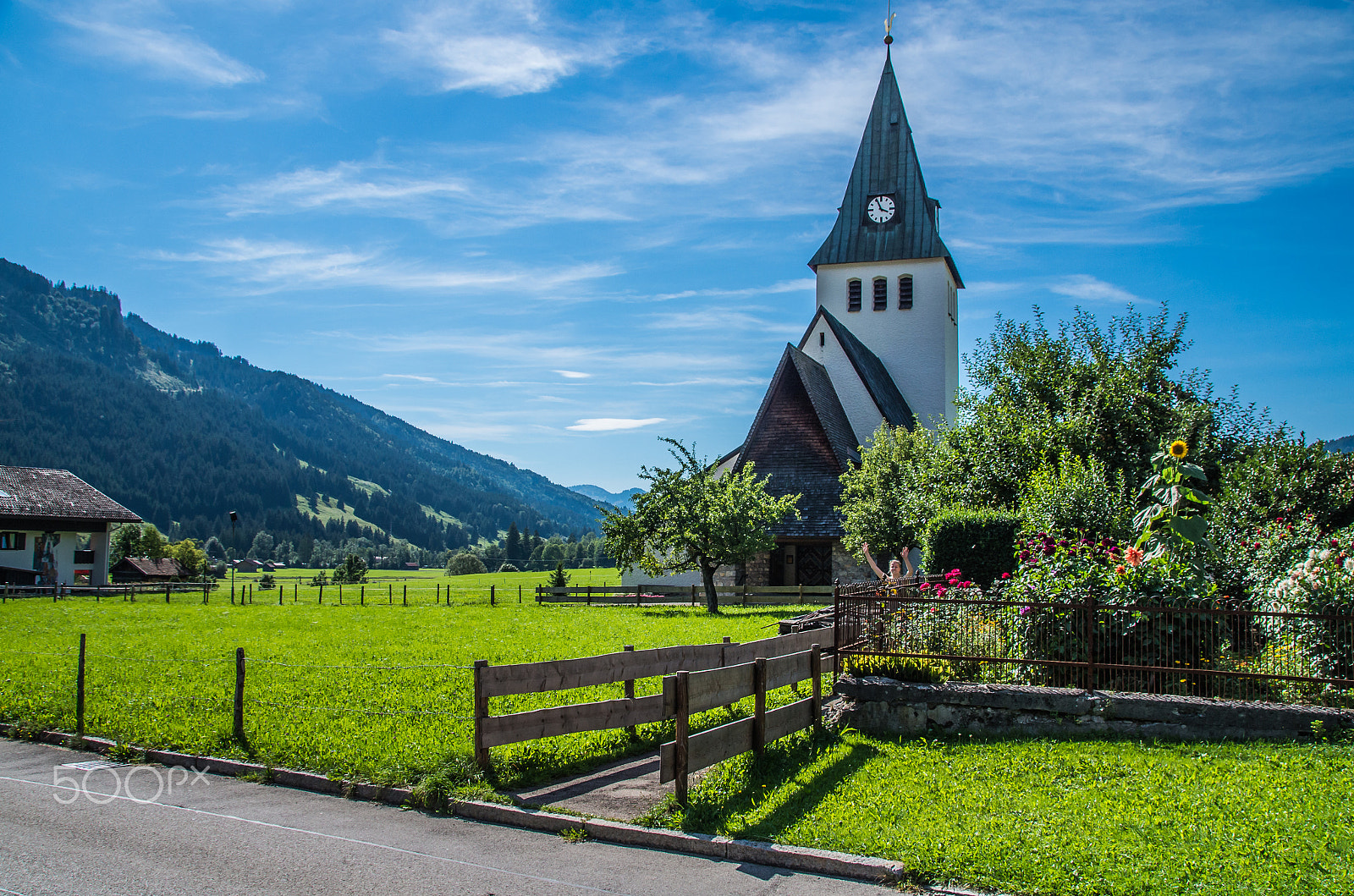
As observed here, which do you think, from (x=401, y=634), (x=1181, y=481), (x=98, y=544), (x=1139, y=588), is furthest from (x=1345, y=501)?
(x=98, y=544)

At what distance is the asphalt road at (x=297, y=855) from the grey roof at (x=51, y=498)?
52481mm

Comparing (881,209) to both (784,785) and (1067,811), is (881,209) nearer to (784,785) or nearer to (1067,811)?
(784,785)

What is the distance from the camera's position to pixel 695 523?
101ft

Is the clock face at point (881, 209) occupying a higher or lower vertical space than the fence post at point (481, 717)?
higher

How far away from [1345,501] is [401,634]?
2141 cm

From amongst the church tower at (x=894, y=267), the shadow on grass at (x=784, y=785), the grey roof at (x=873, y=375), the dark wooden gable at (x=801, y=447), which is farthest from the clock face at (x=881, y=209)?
the shadow on grass at (x=784, y=785)

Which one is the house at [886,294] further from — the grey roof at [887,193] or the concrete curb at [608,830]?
the concrete curb at [608,830]

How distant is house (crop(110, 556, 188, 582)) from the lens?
246 ft

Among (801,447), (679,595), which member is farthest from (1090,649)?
(801,447)

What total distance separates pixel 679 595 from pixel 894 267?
77.1ft

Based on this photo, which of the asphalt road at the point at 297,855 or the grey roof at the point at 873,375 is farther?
the grey roof at the point at 873,375

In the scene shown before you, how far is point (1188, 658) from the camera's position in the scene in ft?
33.1

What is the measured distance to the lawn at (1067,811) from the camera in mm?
5875

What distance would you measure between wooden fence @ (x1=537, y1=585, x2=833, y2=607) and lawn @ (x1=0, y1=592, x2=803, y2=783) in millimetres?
1702
